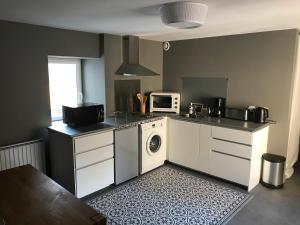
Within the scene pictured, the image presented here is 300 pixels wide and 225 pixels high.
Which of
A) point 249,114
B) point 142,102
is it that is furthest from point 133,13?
point 249,114

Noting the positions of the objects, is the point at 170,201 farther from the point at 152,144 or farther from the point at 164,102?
the point at 164,102

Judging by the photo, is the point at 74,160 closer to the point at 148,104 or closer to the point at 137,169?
the point at 137,169

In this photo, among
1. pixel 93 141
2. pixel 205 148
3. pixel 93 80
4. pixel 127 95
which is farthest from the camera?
pixel 127 95

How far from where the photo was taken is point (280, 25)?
2848 millimetres

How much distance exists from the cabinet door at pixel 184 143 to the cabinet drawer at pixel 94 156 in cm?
116

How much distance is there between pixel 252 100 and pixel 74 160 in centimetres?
262

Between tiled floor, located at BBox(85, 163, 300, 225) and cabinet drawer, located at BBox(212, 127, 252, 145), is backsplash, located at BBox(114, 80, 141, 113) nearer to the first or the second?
cabinet drawer, located at BBox(212, 127, 252, 145)

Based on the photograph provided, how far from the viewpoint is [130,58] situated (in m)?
3.80

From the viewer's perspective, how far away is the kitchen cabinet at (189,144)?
3.45 meters

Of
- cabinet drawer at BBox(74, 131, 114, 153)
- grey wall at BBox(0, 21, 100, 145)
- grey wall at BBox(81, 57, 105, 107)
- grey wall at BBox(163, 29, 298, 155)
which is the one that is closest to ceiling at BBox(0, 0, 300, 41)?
grey wall at BBox(0, 21, 100, 145)

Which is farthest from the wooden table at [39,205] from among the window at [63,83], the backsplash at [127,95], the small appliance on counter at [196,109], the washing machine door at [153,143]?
the small appliance on counter at [196,109]

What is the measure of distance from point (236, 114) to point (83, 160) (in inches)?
88.8

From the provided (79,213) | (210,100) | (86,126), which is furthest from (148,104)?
(79,213)

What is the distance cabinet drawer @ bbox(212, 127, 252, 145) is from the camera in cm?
300
